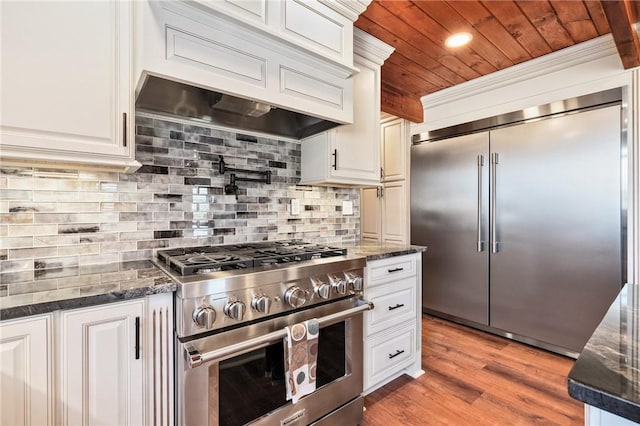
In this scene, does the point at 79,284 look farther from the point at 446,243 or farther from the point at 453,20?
the point at 446,243

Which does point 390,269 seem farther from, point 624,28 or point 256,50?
point 624,28

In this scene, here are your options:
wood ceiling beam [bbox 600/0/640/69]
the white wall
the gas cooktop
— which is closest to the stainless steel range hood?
the gas cooktop

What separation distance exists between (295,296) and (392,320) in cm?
90

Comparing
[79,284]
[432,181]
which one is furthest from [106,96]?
[432,181]

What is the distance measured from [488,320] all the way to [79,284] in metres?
3.15

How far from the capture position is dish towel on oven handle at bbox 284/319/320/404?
134 centimetres

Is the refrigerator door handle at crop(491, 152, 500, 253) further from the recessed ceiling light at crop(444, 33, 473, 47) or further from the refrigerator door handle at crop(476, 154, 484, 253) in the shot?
the recessed ceiling light at crop(444, 33, 473, 47)

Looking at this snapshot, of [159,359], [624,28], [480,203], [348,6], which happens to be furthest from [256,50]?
[480,203]

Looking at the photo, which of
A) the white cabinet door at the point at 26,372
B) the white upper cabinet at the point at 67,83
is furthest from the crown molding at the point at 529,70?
the white cabinet door at the point at 26,372

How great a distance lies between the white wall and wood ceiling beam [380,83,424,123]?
0.35ft

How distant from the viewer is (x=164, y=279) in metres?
1.18

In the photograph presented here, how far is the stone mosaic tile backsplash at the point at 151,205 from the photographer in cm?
131

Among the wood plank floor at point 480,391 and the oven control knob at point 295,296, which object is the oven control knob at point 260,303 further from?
the wood plank floor at point 480,391

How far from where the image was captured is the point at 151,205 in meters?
1.63
